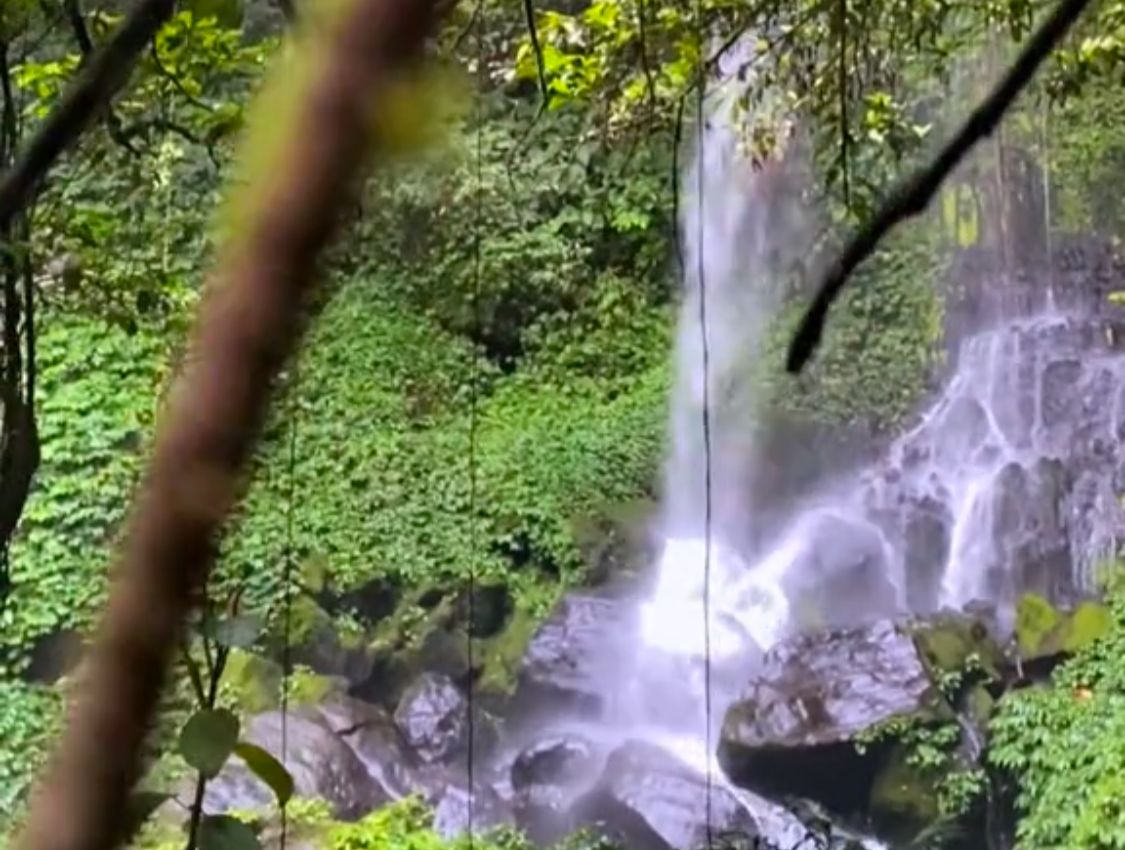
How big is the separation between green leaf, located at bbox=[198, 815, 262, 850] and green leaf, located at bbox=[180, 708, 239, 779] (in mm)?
36

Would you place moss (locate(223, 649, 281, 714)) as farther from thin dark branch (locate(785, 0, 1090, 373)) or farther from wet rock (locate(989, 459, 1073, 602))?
thin dark branch (locate(785, 0, 1090, 373))

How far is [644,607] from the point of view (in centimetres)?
565

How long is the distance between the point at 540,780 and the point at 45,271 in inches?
108

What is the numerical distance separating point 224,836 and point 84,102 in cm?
41

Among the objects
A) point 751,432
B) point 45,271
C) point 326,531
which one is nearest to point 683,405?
point 751,432

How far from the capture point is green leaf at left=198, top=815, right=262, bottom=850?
0.75 meters

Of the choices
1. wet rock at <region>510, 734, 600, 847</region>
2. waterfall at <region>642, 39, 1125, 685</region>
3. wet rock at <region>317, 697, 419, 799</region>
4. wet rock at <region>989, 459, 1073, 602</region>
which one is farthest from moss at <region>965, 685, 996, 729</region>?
wet rock at <region>317, 697, 419, 799</region>

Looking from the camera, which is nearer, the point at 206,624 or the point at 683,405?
the point at 206,624

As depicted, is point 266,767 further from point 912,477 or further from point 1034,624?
point 912,477

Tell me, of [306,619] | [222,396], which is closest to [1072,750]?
[306,619]

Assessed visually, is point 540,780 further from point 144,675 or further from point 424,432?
point 144,675

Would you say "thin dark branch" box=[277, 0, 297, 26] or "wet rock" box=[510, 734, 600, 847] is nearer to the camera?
"thin dark branch" box=[277, 0, 297, 26]

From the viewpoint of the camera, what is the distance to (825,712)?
14.7 ft

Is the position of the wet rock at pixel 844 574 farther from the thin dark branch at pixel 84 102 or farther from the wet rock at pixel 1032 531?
the thin dark branch at pixel 84 102
